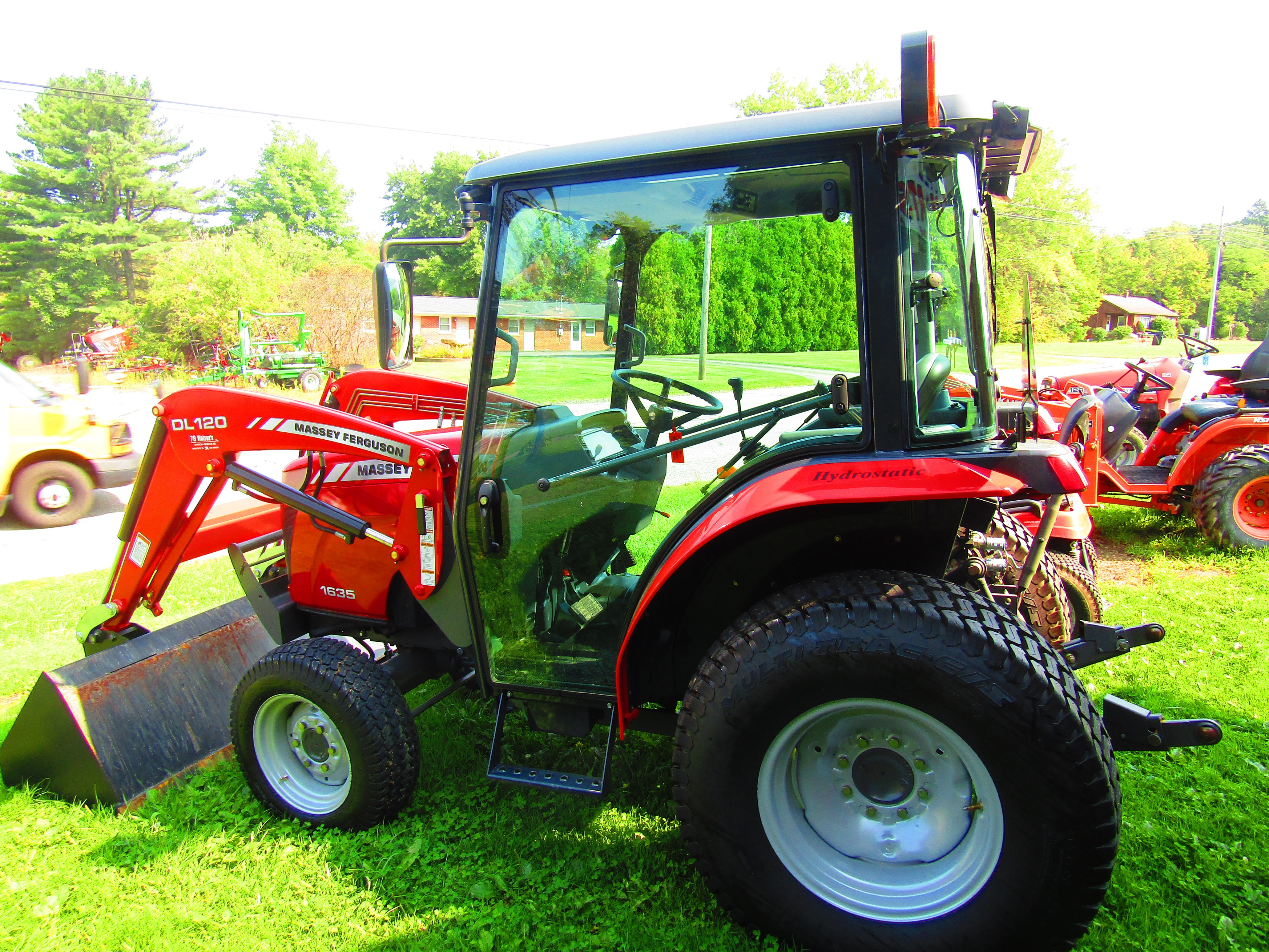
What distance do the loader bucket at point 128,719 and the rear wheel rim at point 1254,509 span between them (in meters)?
6.84

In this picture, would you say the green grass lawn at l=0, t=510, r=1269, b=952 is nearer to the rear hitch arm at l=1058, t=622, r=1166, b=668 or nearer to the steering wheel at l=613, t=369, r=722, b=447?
the steering wheel at l=613, t=369, r=722, b=447

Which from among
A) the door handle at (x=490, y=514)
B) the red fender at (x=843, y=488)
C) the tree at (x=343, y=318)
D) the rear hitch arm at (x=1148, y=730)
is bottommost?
the rear hitch arm at (x=1148, y=730)

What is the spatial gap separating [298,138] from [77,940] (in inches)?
2513

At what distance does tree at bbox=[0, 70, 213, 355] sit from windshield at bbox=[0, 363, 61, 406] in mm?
32061

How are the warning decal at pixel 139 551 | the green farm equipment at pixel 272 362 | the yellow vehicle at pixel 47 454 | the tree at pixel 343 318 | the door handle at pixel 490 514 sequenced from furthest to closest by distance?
1. the tree at pixel 343 318
2. the green farm equipment at pixel 272 362
3. the yellow vehicle at pixel 47 454
4. the warning decal at pixel 139 551
5. the door handle at pixel 490 514

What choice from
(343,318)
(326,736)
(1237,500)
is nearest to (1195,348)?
(1237,500)

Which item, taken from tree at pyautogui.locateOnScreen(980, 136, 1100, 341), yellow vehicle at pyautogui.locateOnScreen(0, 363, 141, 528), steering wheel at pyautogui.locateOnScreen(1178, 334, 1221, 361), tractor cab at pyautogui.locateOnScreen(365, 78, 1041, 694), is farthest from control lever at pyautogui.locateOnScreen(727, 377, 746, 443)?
tree at pyautogui.locateOnScreen(980, 136, 1100, 341)

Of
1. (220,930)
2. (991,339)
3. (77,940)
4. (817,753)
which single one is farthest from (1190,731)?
(77,940)

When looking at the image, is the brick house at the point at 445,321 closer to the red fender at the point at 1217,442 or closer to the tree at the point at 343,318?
the red fender at the point at 1217,442

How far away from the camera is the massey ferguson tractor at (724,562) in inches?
74.3

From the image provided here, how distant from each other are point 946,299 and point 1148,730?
4.33 ft

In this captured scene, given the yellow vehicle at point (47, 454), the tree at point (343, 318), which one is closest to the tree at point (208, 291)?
the tree at point (343, 318)

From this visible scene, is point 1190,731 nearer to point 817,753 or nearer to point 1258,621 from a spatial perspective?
point 817,753

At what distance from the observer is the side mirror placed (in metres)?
2.32
